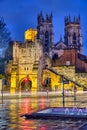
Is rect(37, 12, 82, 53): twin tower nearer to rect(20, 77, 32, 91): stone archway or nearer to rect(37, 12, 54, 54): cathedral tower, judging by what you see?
rect(37, 12, 54, 54): cathedral tower

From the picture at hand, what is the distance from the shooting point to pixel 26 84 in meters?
92.6

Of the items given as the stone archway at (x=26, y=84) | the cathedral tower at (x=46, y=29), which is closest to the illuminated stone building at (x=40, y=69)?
the stone archway at (x=26, y=84)

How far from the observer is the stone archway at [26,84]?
302ft

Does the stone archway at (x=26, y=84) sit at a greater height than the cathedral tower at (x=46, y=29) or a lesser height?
lesser

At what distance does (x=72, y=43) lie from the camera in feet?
567

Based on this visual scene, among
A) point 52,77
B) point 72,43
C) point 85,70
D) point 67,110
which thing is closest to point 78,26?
point 72,43

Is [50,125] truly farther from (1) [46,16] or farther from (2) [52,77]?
(1) [46,16]

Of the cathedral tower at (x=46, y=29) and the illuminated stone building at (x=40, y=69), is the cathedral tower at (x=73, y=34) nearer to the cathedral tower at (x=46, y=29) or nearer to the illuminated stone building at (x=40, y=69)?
the cathedral tower at (x=46, y=29)

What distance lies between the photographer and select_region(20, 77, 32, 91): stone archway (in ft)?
302

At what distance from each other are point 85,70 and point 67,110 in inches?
3288

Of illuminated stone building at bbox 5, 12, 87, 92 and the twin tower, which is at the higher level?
the twin tower

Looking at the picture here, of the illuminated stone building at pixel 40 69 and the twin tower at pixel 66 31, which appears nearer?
the illuminated stone building at pixel 40 69

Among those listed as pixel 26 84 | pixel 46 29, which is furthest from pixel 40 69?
pixel 46 29

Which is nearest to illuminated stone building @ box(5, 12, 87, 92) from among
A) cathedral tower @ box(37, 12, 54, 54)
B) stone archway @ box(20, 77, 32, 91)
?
stone archway @ box(20, 77, 32, 91)
